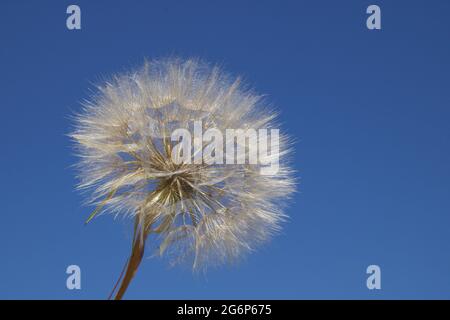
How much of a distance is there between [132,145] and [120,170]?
27 cm

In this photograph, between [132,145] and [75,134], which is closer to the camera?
[132,145]

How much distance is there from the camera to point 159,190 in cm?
Result: 566

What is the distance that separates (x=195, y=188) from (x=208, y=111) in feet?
2.67

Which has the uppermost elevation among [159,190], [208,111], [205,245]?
[208,111]

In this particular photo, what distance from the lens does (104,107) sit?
6.27 m

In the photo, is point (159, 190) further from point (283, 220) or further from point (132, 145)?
point (283, 220)

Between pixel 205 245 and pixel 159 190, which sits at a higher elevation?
pixel 159 190

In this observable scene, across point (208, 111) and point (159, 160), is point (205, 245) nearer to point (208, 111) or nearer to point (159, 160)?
point (159, 160)

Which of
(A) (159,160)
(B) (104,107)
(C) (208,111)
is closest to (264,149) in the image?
(C) (208,111)
